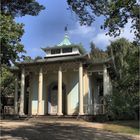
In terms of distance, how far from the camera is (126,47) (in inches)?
1462

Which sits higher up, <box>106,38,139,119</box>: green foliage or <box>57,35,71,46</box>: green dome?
<box>57,35,71,46</box>: green dome

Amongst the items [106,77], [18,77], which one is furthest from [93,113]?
[18,77]

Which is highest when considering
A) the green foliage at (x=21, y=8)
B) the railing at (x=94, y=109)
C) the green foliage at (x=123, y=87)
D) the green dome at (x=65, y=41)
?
the green dome at (x=65, y=41)

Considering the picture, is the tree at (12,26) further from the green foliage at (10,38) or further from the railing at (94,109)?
the railing at (94,109)

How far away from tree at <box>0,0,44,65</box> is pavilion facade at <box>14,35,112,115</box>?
47.7 feet

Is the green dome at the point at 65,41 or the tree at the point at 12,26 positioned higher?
the green dome at the point at 65,41

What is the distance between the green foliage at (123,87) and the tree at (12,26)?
25.9 feet

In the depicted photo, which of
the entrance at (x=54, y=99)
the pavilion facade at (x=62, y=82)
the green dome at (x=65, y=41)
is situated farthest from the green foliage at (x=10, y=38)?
the green dome at (x=65, y=41)

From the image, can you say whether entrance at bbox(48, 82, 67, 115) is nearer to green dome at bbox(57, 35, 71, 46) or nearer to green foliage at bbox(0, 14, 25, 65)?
green dome at bbox(57, 35, 71, 46)

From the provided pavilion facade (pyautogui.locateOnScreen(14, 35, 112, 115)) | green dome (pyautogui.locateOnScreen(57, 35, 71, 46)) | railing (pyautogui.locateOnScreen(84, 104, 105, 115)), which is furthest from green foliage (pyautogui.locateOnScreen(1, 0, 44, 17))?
green dome (pyautogui.locateOnScreen(57, 35, 71, 46))

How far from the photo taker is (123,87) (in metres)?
34.3

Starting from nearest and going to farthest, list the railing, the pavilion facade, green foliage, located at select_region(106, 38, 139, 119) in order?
green foliage, located at select_region(106, 38, 139, 119)
the pavilion facade
the railing

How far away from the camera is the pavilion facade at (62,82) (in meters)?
29.0

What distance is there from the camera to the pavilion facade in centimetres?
2898
